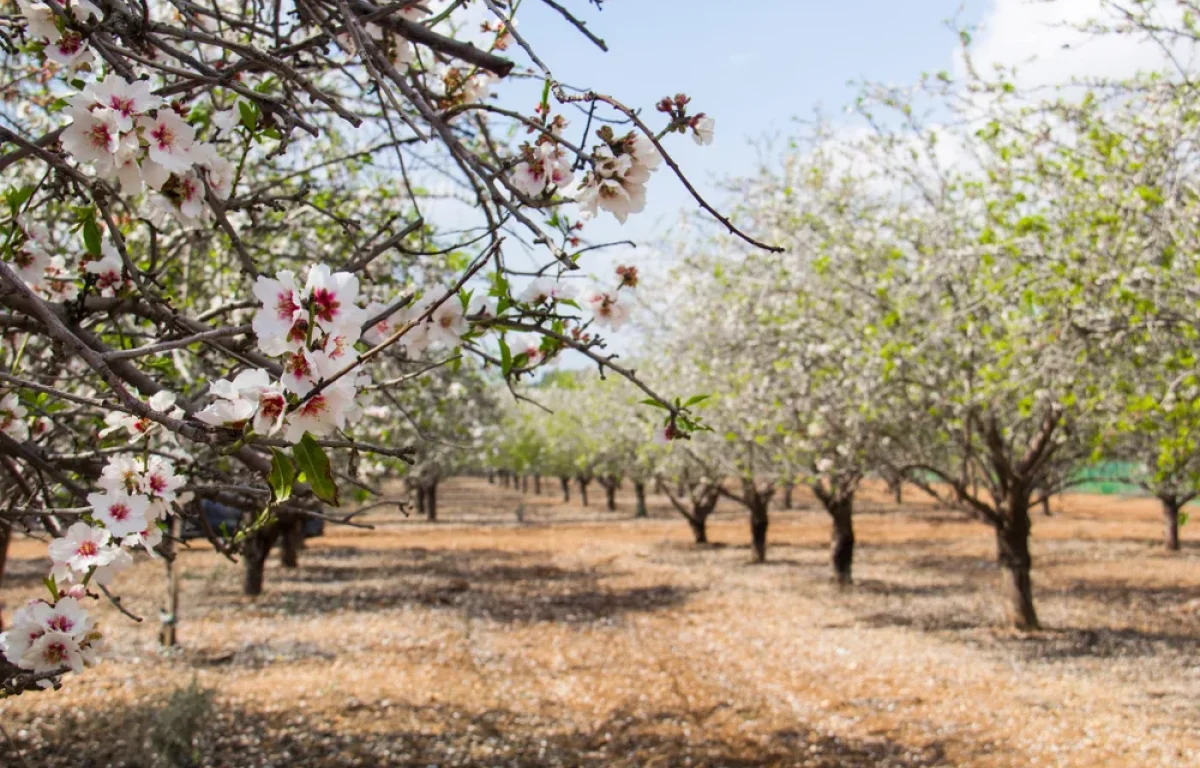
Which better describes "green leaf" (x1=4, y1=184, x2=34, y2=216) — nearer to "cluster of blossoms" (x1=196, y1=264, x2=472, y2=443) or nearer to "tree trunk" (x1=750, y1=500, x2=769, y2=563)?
"cluster of blossoms" (x1=196, y1=264, x2=472, y2=443)

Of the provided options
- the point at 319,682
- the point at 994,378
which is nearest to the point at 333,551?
the point at 319,682

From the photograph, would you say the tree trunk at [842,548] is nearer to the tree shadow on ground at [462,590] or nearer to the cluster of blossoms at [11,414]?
the tree shadow on ground at [462,590]

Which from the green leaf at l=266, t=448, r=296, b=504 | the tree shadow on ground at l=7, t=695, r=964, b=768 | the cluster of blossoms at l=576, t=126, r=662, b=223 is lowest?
the tree shadow on ground at l=7, t=695, r=964, b=768

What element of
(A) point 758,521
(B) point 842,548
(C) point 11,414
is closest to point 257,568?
(B) point 842,548

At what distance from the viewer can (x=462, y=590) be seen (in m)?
15.4

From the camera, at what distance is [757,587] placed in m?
15.4

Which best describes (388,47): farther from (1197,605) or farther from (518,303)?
(1197,605)

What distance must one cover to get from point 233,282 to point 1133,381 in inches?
275

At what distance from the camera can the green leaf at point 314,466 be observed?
1349 mm

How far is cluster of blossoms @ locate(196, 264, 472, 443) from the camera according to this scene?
1381 millimetres

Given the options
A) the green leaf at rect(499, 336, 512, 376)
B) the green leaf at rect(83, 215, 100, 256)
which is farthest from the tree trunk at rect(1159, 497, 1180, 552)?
the green leaf at rect(83, 215, 100, 256)

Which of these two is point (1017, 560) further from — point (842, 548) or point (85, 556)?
point (85, 556)

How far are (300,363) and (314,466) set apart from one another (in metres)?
0.16

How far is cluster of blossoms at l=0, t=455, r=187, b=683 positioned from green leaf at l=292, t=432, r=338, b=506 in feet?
3.06
